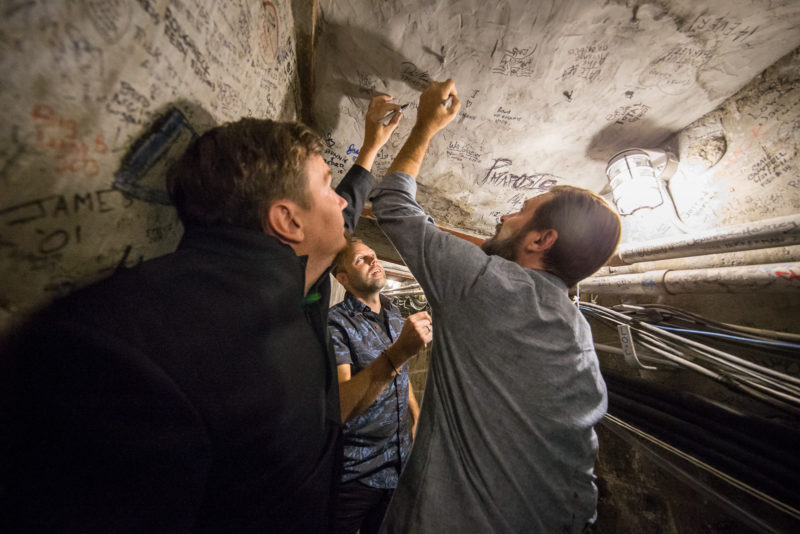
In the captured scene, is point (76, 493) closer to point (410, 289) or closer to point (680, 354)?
point (680, 354)

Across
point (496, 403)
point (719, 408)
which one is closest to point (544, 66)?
point (496, 403)

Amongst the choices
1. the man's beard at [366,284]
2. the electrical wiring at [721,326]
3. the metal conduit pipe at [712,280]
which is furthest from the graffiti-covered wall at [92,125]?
the electrical wiring at [721,326]

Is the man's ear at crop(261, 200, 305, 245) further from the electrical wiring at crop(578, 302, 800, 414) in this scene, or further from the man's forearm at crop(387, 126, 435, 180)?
the electrical wiring at crop(578, 302, 800, 414)

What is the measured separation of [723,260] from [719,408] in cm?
80

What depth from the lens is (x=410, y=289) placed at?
13.2 feet

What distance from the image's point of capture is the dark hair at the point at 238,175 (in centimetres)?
73

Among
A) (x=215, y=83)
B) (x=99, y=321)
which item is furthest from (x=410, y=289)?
(x=99, y=321)

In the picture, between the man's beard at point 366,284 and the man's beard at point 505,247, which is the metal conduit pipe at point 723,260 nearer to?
the man's beard at point 505,247

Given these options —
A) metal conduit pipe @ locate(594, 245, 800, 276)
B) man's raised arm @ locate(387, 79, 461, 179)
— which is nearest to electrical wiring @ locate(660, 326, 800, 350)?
metal conduit pipe @ locate(594, 245, 800, 276)

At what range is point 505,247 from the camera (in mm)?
1294

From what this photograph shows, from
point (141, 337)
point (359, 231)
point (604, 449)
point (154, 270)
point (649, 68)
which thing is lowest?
point (604, 449)

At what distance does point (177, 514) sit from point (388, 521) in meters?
0.74

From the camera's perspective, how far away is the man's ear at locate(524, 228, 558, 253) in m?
1.15

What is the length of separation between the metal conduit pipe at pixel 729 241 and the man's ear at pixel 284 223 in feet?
6.08
